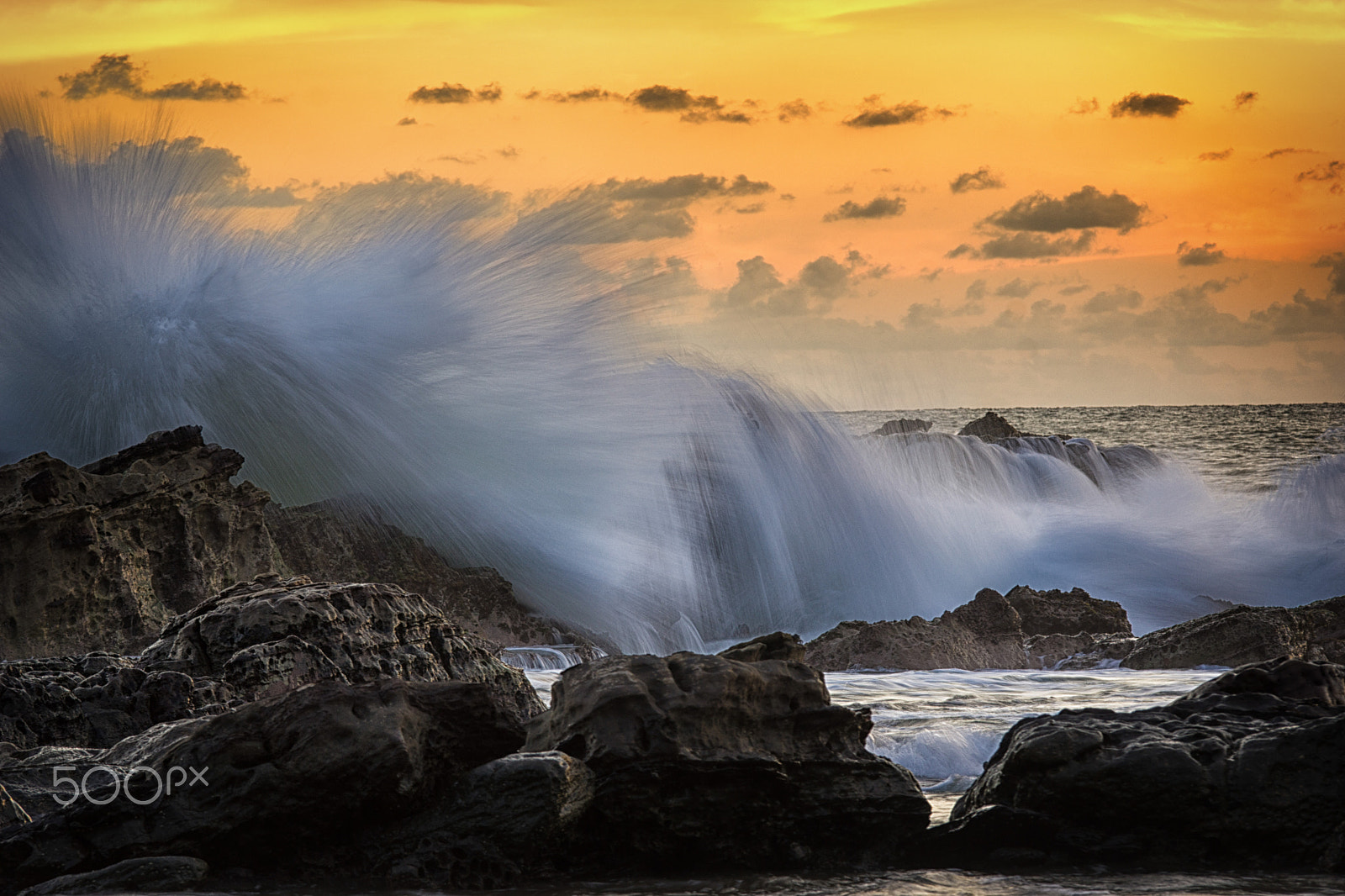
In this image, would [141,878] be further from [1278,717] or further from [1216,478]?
[1216,478]

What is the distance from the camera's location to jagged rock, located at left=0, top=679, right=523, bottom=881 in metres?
3.73

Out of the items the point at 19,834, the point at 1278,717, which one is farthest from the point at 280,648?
the point at 1278,717

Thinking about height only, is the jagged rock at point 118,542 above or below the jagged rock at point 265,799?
below

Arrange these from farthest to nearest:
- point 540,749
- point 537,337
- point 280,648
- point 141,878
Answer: point 537,337 < point 280,648 < point 540,749 < point 141,878

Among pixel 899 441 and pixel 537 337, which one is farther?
pixel 899 441

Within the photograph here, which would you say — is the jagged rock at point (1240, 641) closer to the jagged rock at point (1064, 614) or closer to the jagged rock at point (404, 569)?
the jagged rock at point (1064, 614)

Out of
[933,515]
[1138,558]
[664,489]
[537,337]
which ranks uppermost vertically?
[537,337]

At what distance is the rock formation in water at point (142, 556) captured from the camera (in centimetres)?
688

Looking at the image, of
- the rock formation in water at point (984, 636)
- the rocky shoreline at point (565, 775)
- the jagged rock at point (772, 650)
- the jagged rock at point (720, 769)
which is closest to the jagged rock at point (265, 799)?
the rocky shoreline at point (565, 775)

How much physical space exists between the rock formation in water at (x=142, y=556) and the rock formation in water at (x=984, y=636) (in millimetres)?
2270

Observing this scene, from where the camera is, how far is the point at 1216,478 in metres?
29.2

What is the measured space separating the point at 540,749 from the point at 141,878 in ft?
4.28

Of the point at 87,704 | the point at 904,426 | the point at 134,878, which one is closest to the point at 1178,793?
the point at 134,878

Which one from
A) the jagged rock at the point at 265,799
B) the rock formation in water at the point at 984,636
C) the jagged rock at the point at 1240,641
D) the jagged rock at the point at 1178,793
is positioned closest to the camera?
the jagged rock at the point at 265,799
